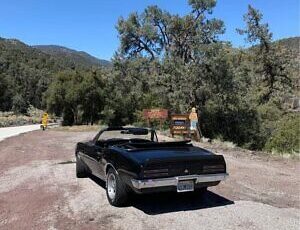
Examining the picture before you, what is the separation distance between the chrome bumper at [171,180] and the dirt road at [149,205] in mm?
503

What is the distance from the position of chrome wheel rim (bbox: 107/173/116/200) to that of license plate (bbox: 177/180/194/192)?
1.24 meters

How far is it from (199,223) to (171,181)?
0.84 m

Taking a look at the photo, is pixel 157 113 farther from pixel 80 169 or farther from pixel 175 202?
pixel 175 202

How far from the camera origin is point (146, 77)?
3975 centimetres

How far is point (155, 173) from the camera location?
7312 millimetres

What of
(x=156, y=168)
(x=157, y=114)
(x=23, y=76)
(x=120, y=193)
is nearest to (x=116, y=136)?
(x=120, y=193)

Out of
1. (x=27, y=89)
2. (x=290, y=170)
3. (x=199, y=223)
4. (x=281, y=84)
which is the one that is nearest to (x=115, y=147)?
(x=199, y=223)

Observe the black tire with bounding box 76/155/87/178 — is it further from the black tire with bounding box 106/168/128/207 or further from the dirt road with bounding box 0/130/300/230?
the black tire with bounding box 106/168/128/207

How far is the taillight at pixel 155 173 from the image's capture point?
7.21 meters

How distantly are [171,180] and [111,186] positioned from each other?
1364 mm

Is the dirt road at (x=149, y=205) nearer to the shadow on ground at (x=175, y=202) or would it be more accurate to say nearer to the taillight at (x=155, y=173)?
the shadow on ground at (x=175, y=202)

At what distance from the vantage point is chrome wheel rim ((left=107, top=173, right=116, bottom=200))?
26.5 ft

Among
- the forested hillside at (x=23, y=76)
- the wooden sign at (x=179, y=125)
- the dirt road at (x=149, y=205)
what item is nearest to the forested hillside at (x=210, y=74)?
the wooden sign at (x=179, y=125)

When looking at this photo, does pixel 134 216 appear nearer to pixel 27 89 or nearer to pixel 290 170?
pixel 290 170
